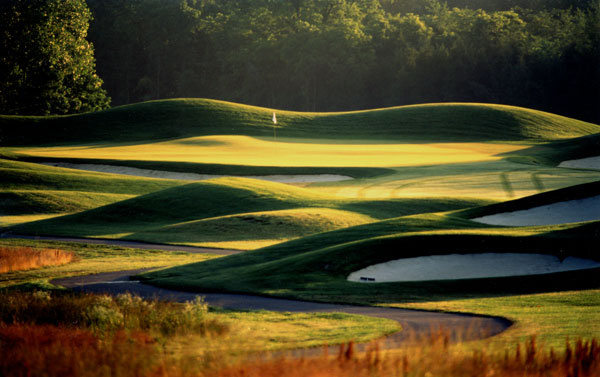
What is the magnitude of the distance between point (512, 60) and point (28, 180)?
240ft

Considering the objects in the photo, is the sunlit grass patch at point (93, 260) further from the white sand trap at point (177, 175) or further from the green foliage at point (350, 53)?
the green foliage at point (350, 53)

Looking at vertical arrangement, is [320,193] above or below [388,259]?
below

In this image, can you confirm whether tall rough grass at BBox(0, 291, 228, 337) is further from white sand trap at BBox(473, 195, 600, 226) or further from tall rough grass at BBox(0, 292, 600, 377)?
white sand trap at BBox(473, 195, 600, 226)

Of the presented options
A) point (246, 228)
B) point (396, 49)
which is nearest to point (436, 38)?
point (396, 49)

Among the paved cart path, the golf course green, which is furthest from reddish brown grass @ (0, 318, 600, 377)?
the golf course green

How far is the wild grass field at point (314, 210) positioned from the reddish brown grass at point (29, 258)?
46 cm

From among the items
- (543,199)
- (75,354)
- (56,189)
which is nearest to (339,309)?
(75,354)

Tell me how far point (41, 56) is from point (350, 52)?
46567 millimetres

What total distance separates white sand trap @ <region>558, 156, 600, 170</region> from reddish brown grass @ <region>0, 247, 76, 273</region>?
39.6m

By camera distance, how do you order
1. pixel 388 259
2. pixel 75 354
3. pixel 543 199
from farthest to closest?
1. pixel 543 199
2. pixel 388 259
3. pixel 75 354

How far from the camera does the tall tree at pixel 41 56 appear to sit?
89625mm

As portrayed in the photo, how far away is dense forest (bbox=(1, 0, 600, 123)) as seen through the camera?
3959 inches

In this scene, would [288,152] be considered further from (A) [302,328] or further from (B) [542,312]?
(A) [302,328]

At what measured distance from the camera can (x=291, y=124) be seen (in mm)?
78062
